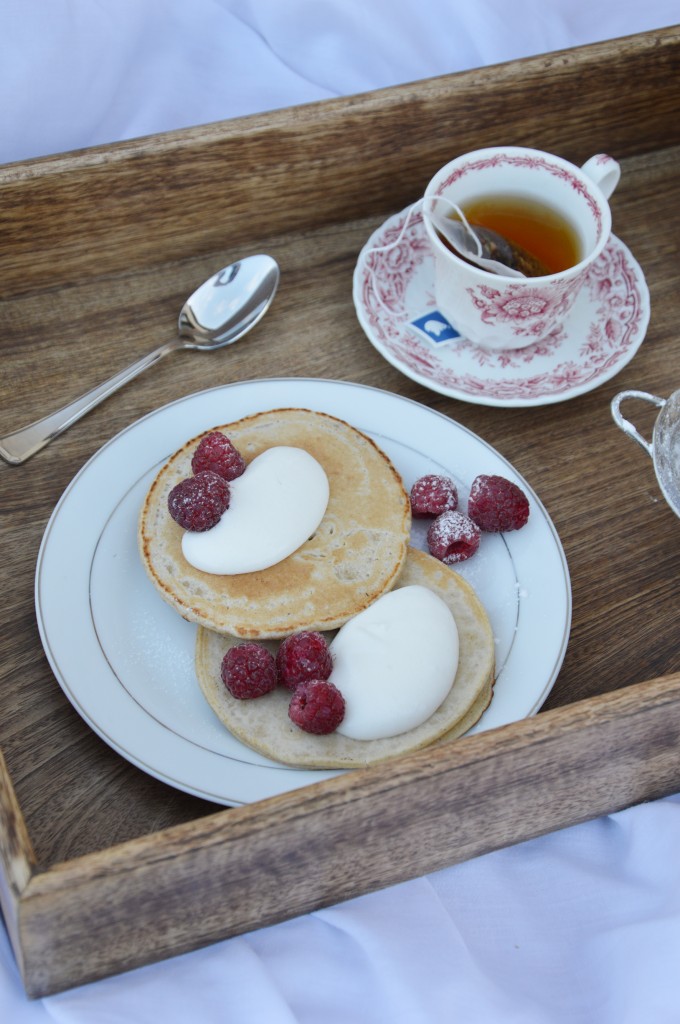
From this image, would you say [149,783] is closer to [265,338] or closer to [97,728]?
[97,728]

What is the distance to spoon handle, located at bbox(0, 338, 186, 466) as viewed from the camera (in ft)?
4.05

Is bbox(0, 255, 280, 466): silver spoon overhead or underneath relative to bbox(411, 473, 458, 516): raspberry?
overhead

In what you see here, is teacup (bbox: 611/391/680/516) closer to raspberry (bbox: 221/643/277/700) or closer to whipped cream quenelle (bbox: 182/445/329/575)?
whipped cream quenelle (bbox: 182/445/329/575)

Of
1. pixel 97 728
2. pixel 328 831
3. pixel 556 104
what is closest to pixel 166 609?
pixel 97 728

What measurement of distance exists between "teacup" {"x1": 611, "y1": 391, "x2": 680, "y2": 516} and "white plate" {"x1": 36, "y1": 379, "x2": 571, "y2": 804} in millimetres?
135

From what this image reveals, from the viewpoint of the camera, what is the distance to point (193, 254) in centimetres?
144

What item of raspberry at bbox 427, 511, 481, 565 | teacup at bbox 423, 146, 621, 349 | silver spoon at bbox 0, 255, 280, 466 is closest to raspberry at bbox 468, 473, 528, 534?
raspberry at bbox 427, 511, 481, 565

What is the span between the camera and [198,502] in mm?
1082

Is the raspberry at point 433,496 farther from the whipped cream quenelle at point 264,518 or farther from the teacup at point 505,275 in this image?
the teacup at point 505,275

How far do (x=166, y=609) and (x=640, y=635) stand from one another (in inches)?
20.1

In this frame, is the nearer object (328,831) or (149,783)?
(328,831)

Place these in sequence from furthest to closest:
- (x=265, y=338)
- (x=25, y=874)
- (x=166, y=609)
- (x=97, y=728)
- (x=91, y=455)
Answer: (x=265, y=338)
(x=91, y=455)
(x=166, y=609)
(x=97, y=728)
(x=25, y=874)

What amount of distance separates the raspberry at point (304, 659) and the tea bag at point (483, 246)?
1.79 feet

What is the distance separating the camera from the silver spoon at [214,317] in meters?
1.27
